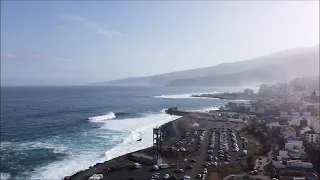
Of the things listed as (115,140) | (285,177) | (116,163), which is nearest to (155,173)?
(116,163)

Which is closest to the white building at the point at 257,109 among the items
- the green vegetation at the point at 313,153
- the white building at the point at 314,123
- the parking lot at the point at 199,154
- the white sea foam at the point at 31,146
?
the white building at the point at 314,123

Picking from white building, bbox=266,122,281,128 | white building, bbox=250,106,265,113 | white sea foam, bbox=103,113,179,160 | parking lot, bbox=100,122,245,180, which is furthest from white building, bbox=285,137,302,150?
white building, bbox=250,106,265,113

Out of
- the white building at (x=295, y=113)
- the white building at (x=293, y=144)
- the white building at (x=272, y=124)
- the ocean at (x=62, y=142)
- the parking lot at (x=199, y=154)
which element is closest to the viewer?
the parking lot at (x=199, y=154)

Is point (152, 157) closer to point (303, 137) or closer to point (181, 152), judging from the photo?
point (181, 152)

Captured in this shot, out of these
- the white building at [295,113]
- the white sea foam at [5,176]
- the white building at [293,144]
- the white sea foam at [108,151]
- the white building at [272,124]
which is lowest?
the white sea foam at [5,176]

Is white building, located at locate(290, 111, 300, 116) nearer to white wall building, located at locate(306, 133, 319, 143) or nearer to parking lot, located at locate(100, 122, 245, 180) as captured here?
parking lot, located at locate(100, 122, 245, 180)

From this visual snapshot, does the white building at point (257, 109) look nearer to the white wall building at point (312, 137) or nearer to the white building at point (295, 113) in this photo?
the white building at point (295, 113)

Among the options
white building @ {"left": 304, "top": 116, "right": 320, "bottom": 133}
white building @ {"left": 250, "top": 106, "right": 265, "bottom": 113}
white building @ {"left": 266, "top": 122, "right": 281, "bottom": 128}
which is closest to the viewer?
white building @ {"left": 304, "top": 116, "right": 320, "bottom": 133}
